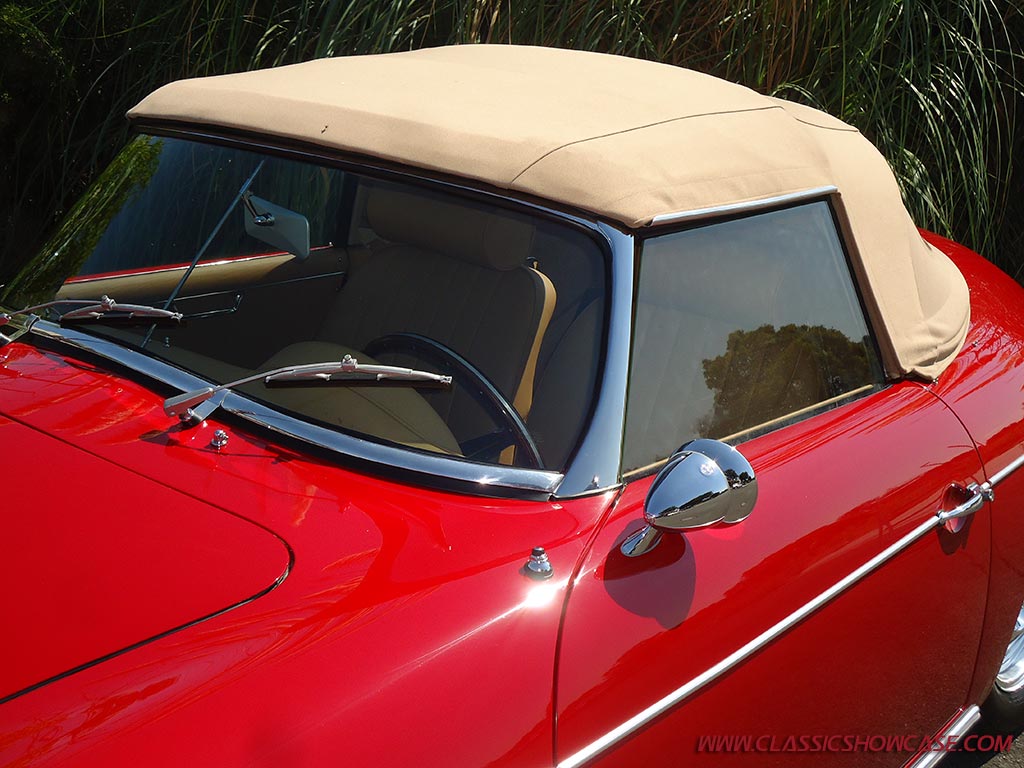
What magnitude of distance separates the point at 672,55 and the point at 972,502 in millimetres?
3453

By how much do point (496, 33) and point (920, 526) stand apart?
3.64 m

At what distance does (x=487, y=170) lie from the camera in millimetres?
1949

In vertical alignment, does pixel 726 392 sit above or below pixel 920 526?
above

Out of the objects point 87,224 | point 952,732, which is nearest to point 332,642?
point 87,224

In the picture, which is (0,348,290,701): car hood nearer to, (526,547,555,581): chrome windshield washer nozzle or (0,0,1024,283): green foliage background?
(526,547,555,581): chrome windshield washer nozzle

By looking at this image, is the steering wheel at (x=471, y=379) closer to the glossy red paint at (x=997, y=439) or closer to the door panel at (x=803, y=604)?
the door panel at (x=803, y=604)

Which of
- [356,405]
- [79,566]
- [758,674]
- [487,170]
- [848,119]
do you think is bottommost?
[758,674]

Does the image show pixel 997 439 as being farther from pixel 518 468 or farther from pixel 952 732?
pixel 518 468

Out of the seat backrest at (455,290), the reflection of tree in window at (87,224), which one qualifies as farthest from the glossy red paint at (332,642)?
the reflection of tree in window at (87,224)

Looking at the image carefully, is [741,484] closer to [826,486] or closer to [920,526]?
[826,486]

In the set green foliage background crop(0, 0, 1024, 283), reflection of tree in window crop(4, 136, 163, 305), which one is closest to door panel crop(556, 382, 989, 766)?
reflection of tree in window crop(4, 136, 163, 305)

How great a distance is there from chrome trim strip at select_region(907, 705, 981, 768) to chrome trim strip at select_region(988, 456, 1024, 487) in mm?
548

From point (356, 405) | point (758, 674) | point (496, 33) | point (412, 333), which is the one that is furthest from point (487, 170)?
point (496, 33)

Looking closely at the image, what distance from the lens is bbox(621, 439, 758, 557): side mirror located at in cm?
157
